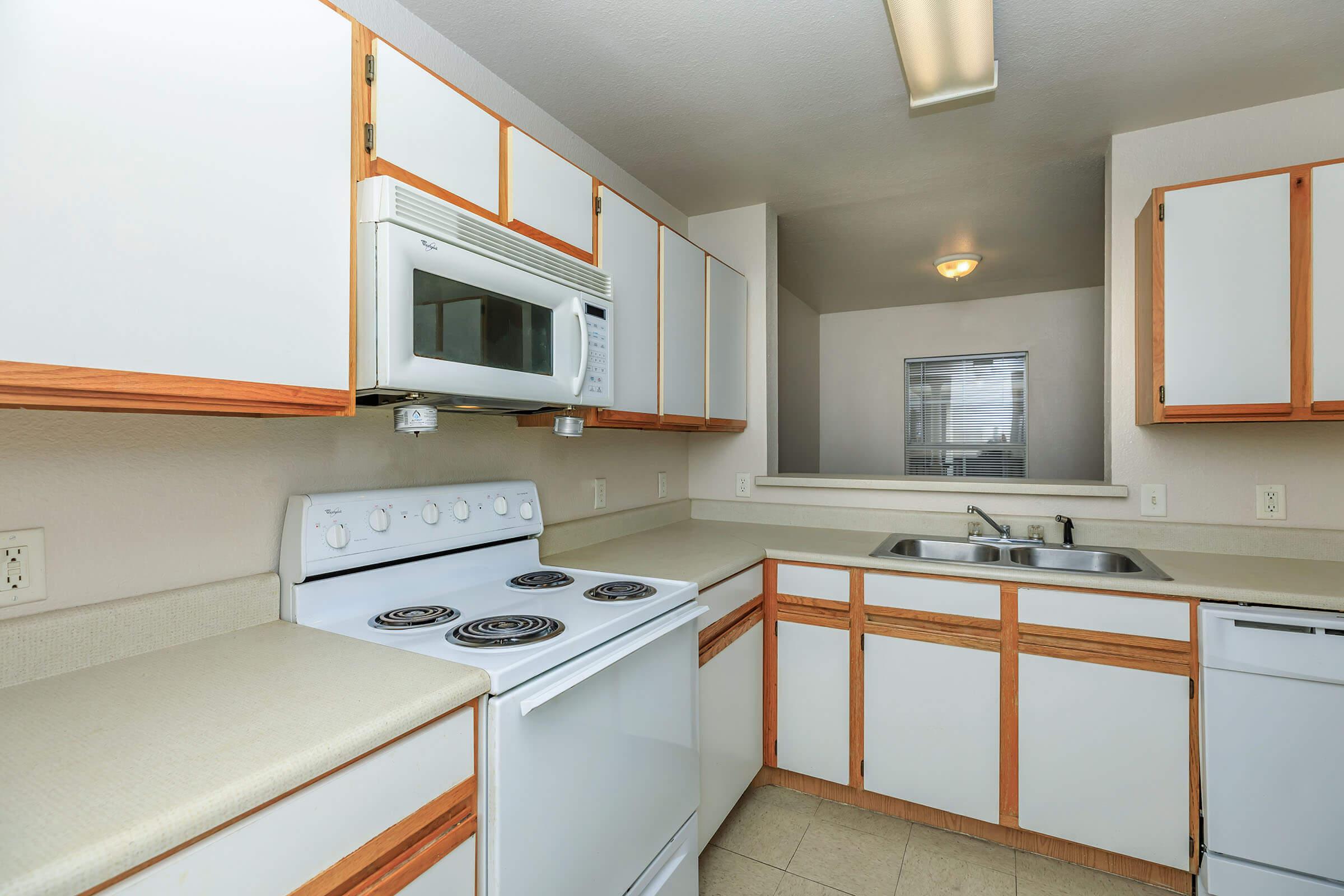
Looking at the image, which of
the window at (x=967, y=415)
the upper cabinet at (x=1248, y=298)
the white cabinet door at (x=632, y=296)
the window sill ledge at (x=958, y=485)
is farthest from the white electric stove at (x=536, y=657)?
the window at (x=967, y=415)

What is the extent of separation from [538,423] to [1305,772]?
7.22 ft

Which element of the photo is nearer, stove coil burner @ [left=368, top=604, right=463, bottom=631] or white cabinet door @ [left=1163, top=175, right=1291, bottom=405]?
stove coil burner @ [left=368, top=604, right=463, bottom=631]

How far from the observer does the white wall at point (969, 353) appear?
5039 millimetres

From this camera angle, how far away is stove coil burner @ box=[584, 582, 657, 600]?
1528 mm

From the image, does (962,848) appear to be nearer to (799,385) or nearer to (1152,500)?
(1152,500)

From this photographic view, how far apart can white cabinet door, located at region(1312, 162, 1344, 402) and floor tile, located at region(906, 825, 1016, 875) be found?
1626mm

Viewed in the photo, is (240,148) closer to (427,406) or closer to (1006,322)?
(427,406)

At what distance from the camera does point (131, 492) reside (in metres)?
1.11

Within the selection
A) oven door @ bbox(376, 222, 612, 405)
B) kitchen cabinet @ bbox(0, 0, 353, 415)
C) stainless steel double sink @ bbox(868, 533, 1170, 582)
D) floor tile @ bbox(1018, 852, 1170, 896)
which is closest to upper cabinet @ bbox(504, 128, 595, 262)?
oven door @ bbox(376, 222, 612, 405)

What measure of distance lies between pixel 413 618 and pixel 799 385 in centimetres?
441

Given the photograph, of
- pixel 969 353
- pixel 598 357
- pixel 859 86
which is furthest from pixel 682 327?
pixel 969 353

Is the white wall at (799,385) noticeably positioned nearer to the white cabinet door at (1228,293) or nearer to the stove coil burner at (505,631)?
the white cabinet door at (1228,293)

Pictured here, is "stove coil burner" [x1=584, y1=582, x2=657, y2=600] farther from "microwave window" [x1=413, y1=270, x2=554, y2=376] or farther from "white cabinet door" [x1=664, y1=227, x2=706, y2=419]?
"white cabinet door" [x1=664, y1=227, x2=706, y2=419]

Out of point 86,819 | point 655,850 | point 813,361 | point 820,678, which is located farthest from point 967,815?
point 813,361
